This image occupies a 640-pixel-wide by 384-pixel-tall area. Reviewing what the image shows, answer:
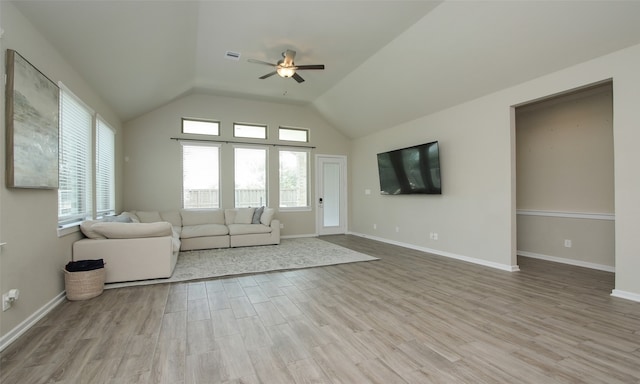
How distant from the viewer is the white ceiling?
9.73 ft

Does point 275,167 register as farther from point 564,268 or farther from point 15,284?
point 564,268

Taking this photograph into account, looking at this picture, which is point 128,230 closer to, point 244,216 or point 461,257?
point 244,216

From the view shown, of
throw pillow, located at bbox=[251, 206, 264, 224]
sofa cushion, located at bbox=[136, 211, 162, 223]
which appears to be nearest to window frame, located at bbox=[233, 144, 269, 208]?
throw pillow, located at bbox=[251, 206, 264, 224]

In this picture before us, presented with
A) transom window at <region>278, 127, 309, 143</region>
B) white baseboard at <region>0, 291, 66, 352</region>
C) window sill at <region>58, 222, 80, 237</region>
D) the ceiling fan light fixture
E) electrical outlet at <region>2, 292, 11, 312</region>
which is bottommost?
white baseboard at <region>0, 291, 66, 352</region>

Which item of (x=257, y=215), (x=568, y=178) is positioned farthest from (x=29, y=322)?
(x=568, y=178)

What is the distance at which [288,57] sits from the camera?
4484 mm

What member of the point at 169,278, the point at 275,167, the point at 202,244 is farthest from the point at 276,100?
the point at 169,278

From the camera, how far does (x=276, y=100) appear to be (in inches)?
287

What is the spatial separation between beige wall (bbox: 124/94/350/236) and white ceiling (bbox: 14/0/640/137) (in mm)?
682

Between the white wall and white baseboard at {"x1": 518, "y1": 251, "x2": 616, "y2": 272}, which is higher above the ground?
the white wall

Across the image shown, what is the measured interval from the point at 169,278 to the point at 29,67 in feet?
8.59

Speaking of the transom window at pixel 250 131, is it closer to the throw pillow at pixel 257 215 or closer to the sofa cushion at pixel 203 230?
the throw pillow at pixel 257 215

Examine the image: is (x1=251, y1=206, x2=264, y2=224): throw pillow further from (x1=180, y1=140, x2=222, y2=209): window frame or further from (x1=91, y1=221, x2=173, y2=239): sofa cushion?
(x1=91, y1=221, x2=173, y2=239): sofa cushion

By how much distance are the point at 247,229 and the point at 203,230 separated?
0.87 meters
